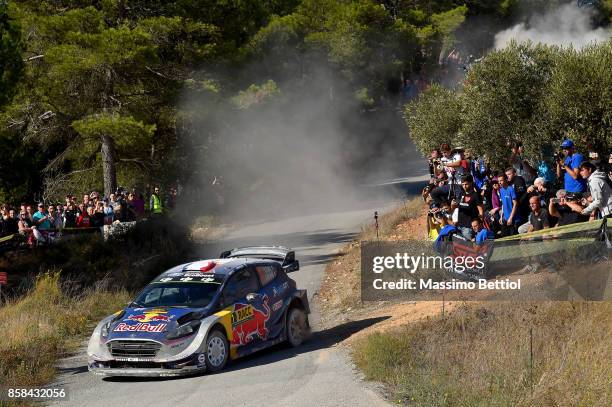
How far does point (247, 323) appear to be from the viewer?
1384 cm

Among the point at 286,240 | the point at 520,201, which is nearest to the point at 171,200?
the point at 286,240

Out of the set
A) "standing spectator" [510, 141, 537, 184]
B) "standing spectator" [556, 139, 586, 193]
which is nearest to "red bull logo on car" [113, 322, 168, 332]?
"standing spectator" [556, 139, 586, 193]

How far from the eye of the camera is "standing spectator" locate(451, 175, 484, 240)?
1585cm

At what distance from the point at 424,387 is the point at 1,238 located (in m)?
17.4

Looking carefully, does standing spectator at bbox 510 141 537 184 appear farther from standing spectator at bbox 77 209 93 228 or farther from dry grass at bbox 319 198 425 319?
standing spectator at bbox 77 209 93 228

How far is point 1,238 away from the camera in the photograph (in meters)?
24.7

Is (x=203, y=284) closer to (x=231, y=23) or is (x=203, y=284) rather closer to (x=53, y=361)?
(x=53, y=361)

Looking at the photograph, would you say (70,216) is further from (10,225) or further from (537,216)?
(537,216)

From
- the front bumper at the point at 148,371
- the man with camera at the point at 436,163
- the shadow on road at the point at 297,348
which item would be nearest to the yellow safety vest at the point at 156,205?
the man with camera at the point at 436,163

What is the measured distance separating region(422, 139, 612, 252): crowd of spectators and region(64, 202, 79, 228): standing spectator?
478 inches

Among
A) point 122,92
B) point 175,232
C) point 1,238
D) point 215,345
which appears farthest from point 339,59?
point 215,345

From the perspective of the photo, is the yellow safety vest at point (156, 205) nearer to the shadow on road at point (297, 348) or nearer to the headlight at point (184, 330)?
the shadow on road at point (297, 348)

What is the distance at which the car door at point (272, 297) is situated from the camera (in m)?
14.5

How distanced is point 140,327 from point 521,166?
10228mm
